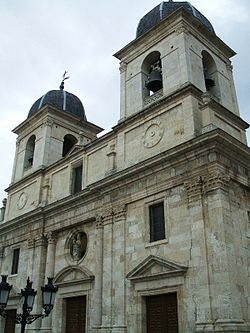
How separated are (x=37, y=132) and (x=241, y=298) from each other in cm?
1708

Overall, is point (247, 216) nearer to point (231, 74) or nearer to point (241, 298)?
point (241, 298)

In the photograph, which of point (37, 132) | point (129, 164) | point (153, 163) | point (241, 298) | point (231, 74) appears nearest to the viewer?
point (241, 298)

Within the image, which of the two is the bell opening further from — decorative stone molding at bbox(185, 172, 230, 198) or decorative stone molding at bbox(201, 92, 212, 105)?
decorative stone molding at bbox(185, 172, 230, 198)

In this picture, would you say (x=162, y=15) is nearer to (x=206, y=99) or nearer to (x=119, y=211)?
(x=206, y=99)

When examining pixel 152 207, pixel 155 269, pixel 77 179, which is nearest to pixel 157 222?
pixel 152 207

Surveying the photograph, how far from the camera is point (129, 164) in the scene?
17.2m

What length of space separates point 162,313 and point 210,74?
11.4m

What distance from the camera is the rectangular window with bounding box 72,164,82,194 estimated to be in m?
20.4

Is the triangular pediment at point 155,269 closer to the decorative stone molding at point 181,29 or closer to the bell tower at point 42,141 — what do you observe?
the bell tower at point 42,141

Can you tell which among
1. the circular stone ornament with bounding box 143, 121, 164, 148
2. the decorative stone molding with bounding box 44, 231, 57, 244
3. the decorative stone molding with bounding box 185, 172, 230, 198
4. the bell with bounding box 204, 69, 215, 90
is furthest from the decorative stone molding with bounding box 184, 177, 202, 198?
the decorative stone molding with bounding box 44, 231, 57, 244

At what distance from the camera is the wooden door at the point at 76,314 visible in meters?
17.1

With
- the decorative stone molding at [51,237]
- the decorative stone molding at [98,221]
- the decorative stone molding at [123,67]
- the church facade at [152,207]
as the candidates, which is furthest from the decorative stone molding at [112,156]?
the decorative stone molding at [51,237]

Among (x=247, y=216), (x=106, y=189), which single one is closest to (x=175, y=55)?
(x=106, y=189)

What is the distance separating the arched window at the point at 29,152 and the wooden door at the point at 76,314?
33.7 feet
